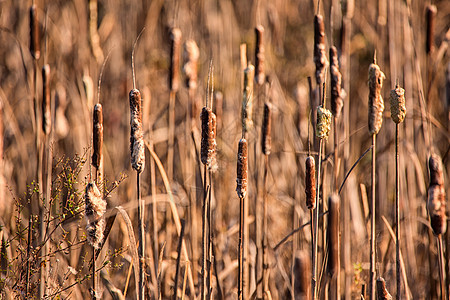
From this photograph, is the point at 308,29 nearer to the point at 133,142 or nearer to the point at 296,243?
the point at 296,243

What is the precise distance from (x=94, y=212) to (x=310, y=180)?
57 centimetres

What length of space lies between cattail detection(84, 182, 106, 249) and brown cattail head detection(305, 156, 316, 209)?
1.76 feet

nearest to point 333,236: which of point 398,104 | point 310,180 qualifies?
point 310,180

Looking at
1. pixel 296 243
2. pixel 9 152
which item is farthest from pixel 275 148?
pixel 9 152

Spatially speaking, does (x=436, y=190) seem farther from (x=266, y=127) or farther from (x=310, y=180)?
(x=266, y=127)

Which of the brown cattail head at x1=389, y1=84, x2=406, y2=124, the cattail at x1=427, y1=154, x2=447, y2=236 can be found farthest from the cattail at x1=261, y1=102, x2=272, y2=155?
the cattail at x1=427, y1=154, x2=447, y2=236

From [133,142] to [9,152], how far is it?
1815 mm

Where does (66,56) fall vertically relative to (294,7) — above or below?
below

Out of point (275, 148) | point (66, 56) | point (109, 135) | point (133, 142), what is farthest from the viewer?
point (66, 56)

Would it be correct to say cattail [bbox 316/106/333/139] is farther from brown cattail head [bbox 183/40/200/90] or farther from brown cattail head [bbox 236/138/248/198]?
brown cattail head [bbox 183/40/200/90]

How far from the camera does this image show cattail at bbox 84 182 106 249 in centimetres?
123

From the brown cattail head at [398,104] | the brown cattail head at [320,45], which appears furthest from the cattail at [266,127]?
the brown cattail head at [398,104]

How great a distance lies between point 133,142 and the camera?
50.8 inches

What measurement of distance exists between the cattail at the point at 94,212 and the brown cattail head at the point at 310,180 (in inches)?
21.1
